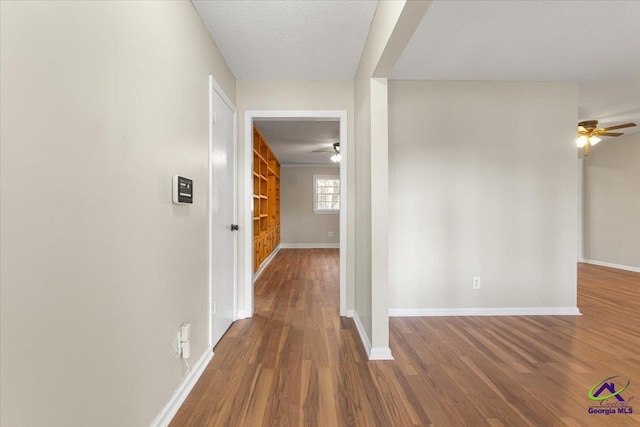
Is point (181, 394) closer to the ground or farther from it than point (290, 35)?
closer to the ground

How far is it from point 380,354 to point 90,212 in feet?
6.34

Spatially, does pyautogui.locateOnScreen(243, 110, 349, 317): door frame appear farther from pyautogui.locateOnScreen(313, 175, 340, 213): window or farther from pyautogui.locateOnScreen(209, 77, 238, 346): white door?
pyautogui.locateOnScreen(313, 175, 340, 213): window

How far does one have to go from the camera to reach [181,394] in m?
1.68

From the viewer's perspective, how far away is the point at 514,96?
3082 millimetres

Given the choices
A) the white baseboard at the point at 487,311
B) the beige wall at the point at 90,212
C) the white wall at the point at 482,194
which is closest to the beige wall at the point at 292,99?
the white wall at the point at 482,194

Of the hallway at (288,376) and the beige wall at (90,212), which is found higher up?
the beige wall at (90,212)

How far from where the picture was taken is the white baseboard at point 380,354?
214cm

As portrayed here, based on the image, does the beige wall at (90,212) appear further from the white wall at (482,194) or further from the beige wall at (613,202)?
the beige wall at (613,202)

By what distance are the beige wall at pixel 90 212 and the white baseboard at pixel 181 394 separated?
2.0 inches

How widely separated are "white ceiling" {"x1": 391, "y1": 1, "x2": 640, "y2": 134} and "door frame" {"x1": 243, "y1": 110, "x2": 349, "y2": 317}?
0.79m

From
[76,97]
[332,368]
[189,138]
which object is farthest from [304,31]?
[332,368]

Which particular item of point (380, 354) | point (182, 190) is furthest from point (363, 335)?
point (182, 190)

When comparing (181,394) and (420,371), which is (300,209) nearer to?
(420,371)

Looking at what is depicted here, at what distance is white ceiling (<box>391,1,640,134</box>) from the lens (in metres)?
2.01
